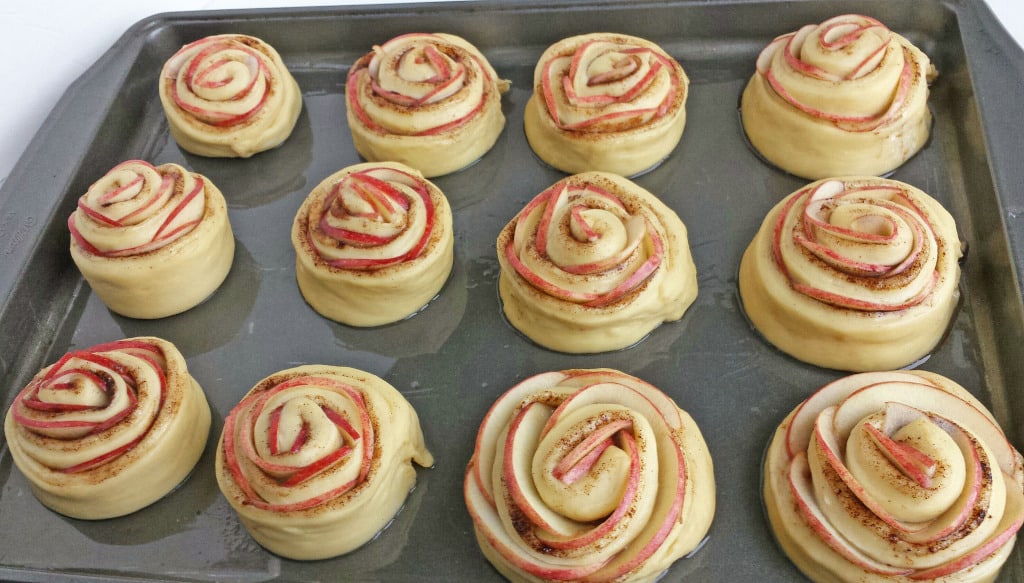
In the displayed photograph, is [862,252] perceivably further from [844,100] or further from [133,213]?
[133,213]

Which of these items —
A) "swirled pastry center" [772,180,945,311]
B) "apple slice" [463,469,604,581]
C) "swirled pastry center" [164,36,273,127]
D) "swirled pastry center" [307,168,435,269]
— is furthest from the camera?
"swirled pastry center" [164,36,273,127]

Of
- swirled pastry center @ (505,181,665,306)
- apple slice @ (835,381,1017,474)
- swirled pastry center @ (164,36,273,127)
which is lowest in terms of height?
apple slice @ (835,381,1017,474)

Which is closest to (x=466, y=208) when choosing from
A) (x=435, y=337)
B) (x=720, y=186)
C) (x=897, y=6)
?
(x=435, y=337)

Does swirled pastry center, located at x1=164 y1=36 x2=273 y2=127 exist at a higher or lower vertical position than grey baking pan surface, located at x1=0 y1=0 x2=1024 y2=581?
higher

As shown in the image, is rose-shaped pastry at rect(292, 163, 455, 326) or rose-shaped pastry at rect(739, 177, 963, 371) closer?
rose-shaped pastry at rect(739, 177, 963, 371)

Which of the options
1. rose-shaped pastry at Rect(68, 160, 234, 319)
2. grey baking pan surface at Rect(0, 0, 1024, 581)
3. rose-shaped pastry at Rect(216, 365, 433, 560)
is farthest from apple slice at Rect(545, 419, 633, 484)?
rose-shaped pastry at Rect(68, 160, 234, 319)


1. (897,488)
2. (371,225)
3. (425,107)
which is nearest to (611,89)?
(425,107)

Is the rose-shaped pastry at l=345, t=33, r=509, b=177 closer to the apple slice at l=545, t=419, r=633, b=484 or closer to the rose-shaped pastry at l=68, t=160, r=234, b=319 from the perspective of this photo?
the rose-shaped pastry at l=68, t=160, r=234, b=319
